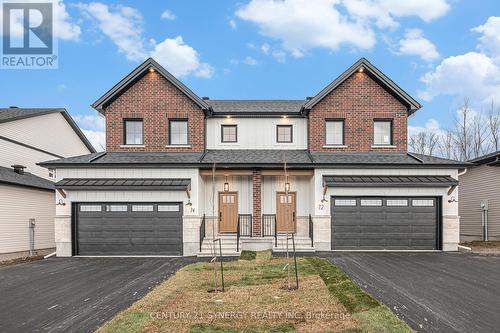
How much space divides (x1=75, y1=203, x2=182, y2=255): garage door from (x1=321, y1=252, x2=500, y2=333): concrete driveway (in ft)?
23.2

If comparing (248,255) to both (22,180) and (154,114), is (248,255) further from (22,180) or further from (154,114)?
(22,180)

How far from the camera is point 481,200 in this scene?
20.6m

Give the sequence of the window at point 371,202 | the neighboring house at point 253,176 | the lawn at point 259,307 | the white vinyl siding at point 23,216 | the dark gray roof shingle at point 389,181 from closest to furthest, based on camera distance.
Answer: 1. the lawn at point 259,307
2. the dark gray roof shingle at point 389,181
3. the neighboring house at point 253,176
4. the window at point 371,202
5. the white vinyl siding at point 23,216

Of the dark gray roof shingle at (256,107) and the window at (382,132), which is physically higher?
the dark gray roof shingle at (256,107)

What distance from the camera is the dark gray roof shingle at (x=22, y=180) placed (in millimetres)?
16922

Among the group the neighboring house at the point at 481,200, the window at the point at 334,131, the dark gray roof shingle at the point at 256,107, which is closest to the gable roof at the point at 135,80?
the dark gray roof shingle at the point at 256,107

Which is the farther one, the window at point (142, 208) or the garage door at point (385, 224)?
the garage door at point (385, 224)

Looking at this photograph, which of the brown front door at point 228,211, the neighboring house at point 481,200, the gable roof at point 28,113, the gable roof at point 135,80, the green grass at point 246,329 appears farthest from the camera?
the gable roof at point 28,113

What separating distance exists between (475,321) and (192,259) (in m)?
10.5

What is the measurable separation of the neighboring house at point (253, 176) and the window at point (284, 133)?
55 millimetres

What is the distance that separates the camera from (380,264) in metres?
12.7

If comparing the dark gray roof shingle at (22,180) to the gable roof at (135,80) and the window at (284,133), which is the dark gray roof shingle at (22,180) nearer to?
the gable roof at (135,80)

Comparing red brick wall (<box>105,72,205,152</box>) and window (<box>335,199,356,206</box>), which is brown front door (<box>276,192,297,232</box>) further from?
red brick wall (<box>105,72,205,152</box>)

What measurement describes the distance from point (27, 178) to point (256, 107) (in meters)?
13.7
